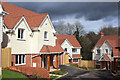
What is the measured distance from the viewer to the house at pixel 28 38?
17.3 meters

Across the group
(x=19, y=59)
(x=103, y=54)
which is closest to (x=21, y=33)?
(x=19, y=59)

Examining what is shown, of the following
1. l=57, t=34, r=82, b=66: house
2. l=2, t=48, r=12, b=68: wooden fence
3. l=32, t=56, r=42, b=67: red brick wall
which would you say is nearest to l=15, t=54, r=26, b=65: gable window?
l=32, t=56, r=42, b=67: red brick wall

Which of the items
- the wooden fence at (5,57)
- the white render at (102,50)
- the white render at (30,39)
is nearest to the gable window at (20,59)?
the white render at (30,39)

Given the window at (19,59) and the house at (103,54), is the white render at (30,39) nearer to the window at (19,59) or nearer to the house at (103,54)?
the window at (19,59)

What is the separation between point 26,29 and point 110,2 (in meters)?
14.0

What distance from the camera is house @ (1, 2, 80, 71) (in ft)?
56.8

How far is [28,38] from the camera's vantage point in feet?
64.4

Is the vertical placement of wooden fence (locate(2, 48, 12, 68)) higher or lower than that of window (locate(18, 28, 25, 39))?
lower

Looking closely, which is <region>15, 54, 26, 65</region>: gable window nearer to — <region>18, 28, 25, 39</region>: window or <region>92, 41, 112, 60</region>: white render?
<region>18, 28, 25, 39</region>: window

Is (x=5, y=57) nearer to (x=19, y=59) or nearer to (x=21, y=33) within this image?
(x=19, y=59)

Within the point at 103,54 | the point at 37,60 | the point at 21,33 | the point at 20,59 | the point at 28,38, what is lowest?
the point at 103,54

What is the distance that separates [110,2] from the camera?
22.9 ft

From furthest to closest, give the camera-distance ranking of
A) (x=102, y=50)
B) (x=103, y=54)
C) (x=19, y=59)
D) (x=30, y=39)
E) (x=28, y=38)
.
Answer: (x=102, y=50) → (x=103, y=54) → (x=30, y=39) → (x=28, y=38) → (x=19, y=59)

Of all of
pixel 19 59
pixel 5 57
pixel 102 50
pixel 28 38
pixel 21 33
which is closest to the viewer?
pixel 5 57
